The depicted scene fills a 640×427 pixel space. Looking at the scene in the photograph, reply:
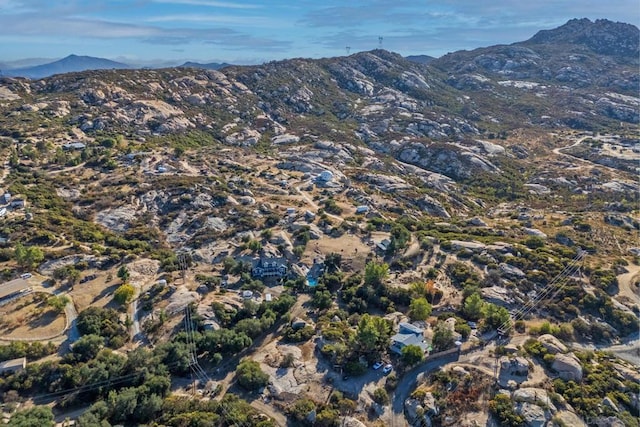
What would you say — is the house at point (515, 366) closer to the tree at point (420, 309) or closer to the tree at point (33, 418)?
the tree at point (420, 309)

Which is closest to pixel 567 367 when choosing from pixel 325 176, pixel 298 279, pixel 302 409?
pixel 302 409

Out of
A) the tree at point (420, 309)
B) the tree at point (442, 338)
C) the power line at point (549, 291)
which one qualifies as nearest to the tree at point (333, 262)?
the tree at point (420, 309)

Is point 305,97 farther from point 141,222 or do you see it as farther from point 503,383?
point 503,383

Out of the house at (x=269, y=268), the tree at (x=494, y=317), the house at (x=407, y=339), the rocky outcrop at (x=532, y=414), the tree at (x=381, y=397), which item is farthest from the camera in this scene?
the house at (x=269, y=268)

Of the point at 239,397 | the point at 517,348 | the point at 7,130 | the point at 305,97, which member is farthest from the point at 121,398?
the point at 305,97

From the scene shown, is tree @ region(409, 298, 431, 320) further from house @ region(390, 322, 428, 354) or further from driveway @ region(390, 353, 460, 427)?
driveway @ region(390, 353, 460, 427)
